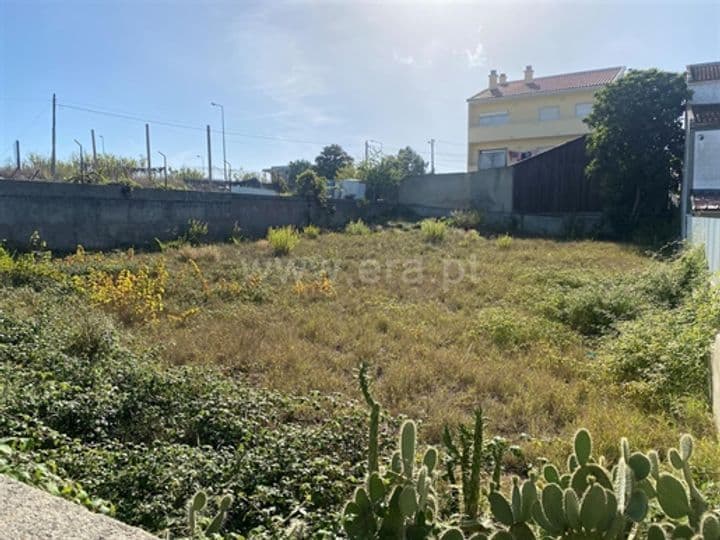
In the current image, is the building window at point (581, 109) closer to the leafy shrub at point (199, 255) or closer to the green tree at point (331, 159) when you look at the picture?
the green tree at point (331, 159)

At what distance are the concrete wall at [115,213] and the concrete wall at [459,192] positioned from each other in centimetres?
742

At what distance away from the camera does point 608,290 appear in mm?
5777

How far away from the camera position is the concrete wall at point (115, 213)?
8.82 metres

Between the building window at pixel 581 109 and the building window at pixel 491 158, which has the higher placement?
the building window at pixel 581 109

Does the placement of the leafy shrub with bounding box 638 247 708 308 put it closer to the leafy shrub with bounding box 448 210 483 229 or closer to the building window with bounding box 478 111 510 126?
the leafy shrub with bounding box 448 210 483 229

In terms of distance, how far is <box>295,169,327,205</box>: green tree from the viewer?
15.6 metres

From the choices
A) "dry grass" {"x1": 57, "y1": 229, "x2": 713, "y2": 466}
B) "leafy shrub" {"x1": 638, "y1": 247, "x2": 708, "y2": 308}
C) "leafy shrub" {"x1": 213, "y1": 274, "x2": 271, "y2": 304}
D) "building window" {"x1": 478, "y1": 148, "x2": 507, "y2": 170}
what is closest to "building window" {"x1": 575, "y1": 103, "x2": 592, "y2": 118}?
"building window" {"x1": 478, "y1": 148, "x2": 507, "y2": 170}

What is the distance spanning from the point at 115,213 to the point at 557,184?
1364 centimetres

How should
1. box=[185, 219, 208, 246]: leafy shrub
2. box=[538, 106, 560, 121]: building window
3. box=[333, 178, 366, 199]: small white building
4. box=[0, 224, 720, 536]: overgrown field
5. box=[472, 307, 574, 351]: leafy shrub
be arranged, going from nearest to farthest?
box=[0, 224, 720, 536]: overgrown field, box=[472, 307, 574, 351]: leafy shrub, box=[185, 219, 208, 246]: leafy shrub, box=[333, 178, 366, 199]: small white building, box=[538, 106, 560, 121]: building window

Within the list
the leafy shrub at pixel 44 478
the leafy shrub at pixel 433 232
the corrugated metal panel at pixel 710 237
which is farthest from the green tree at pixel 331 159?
the leafy shrub at pixel 44 478

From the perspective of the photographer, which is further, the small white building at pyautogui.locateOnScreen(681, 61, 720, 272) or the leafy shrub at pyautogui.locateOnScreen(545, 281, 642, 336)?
the small white building at pyautogui.locateOnScreen(681, 61, 720, 272)

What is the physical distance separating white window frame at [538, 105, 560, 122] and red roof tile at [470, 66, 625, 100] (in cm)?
85

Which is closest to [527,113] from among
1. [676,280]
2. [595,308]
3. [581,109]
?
[581,109]

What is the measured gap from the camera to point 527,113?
2558 centimetres
